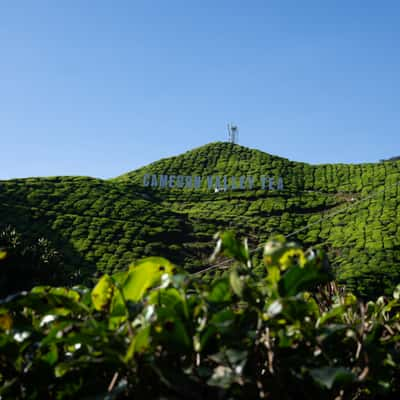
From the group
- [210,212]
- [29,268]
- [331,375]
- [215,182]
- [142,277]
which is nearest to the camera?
[331,375]

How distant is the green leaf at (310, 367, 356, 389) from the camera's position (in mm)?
573

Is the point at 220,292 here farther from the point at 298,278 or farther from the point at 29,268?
the point at 29,268

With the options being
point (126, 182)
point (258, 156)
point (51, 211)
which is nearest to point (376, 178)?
point (258, 156)

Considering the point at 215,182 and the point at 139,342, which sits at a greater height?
the point at 215,182

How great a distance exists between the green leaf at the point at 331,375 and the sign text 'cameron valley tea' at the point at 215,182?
18.8 meters

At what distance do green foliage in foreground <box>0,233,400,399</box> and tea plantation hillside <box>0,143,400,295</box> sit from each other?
11132mm

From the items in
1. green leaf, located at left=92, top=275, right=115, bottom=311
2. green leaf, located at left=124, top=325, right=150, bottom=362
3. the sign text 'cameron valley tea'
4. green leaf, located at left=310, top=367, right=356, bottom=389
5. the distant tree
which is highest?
the sign text 'cameron valley tea'

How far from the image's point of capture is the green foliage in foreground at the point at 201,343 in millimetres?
612

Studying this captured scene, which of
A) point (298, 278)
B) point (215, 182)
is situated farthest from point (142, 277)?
point (215, 182)

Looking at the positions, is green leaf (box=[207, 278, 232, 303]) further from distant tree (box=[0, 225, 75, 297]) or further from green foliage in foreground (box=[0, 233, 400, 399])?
distant tree (box=[0, 225, 75, 297])

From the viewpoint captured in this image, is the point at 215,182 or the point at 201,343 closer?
the point at 201,343

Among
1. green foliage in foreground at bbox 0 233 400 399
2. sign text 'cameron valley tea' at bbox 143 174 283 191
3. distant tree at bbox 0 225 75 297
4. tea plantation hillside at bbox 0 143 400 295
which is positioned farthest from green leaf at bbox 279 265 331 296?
sign text 'cameron valley tea' at bbox 143 174 283 191

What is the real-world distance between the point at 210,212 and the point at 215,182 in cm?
292

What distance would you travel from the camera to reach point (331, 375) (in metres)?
0.58
